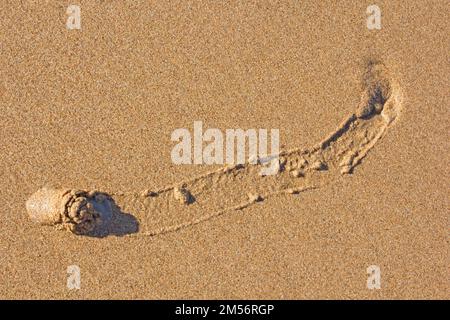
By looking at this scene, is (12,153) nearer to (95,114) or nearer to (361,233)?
(95,114)

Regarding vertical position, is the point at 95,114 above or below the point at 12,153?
above

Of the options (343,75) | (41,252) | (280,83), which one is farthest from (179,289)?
(343,75)

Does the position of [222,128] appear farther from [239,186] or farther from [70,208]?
[70,208]

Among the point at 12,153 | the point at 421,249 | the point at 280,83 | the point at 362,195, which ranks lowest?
the point at 421,249

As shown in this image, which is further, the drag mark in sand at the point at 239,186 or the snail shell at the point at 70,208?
the drag mark in sand at the point at 239,186

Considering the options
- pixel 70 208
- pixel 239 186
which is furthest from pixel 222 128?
pixel 70 208
